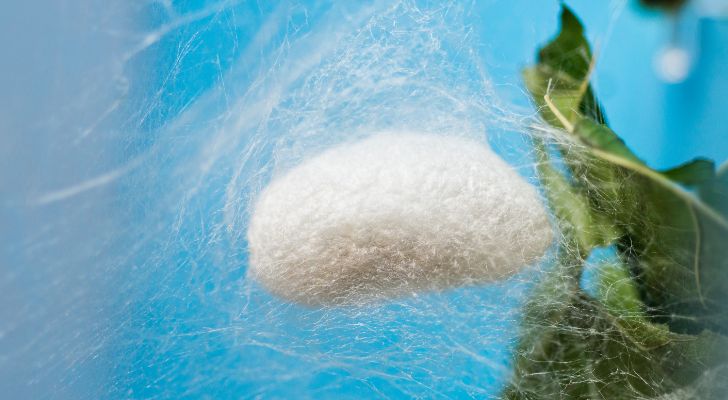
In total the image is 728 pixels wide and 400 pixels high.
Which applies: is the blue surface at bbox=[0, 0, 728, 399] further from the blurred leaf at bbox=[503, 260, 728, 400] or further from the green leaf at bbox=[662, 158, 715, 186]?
the green leaf at bbox=[662, 158, 715, 186]

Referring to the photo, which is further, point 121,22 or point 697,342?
point 121,22

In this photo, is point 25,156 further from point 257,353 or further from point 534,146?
point 534,146

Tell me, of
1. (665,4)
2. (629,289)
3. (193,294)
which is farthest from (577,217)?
(665,4)

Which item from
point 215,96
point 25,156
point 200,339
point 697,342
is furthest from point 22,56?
point 697,342

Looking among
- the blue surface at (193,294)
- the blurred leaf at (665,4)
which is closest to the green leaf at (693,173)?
the blue surface at (193,294)

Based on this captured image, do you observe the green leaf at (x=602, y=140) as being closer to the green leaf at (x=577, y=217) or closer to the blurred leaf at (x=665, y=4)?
the green leaf at (x=577, y=217)

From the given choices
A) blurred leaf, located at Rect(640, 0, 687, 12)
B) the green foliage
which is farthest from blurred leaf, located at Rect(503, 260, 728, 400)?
blurred leaf, located at Rect(640, 0, 687, 12)
